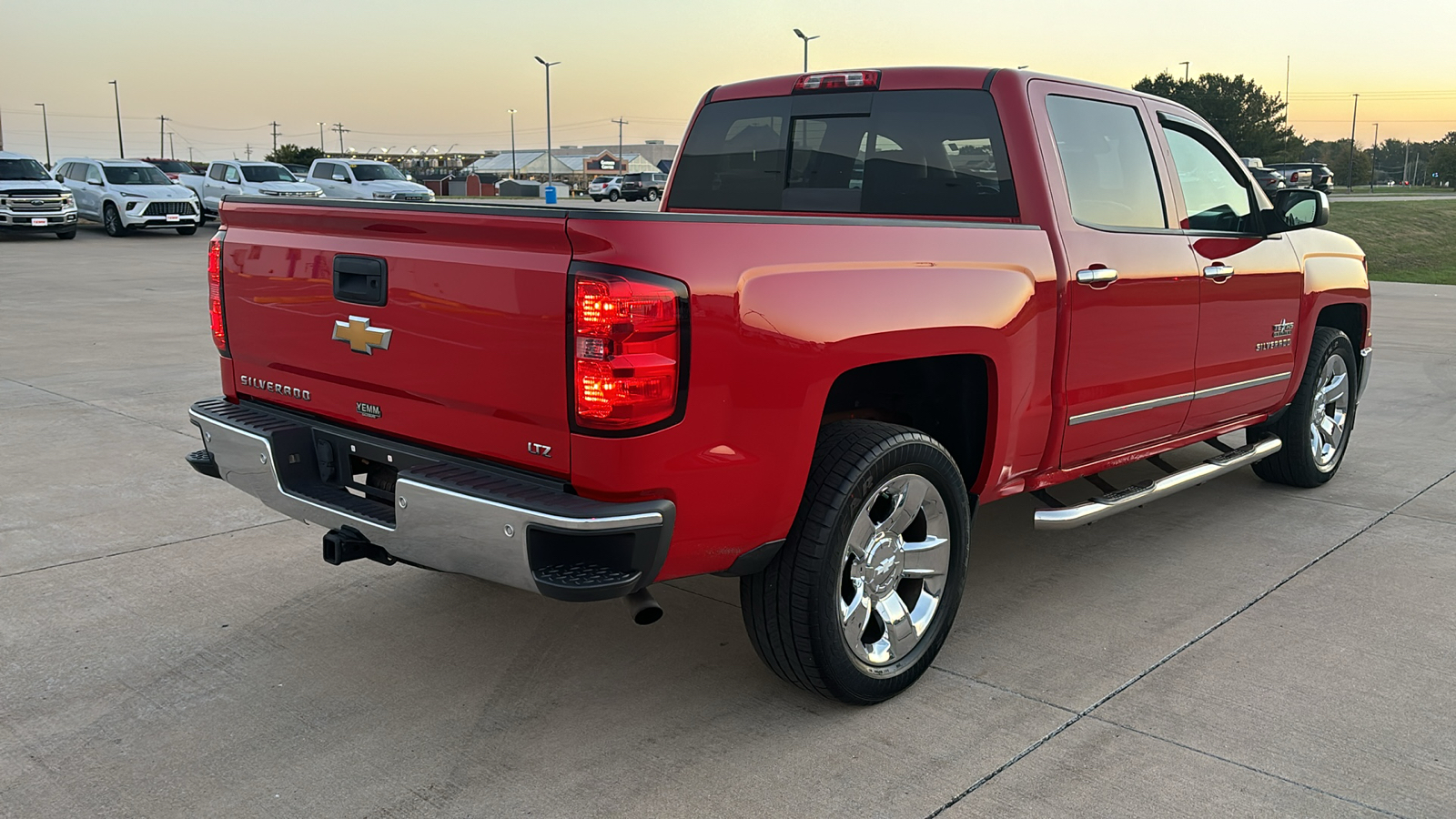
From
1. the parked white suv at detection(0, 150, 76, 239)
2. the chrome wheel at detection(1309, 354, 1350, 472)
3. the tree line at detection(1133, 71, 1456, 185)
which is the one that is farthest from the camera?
the tree line at detection(1133, 71, 1456, 185)

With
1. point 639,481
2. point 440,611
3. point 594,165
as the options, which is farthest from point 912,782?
point 594,165

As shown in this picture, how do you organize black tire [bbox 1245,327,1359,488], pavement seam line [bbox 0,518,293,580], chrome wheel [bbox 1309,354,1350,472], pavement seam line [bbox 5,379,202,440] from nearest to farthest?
pavement seam line [bbox 0,518,293,580], black tire [bbox 1245,327,1359,488], chrome wheel [bbox 1309,354,1350,472], pavement seam line [bbox 5,379,202,440]

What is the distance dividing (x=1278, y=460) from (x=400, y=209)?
4789mm

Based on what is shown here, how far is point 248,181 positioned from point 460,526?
1148 inches

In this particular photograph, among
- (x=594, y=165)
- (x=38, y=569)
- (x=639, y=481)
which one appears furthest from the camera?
(x=594, y=165)

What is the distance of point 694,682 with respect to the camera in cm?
369

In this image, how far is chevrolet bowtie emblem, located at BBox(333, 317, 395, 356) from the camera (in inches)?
128

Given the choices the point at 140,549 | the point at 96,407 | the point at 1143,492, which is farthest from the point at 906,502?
the point at 96,407

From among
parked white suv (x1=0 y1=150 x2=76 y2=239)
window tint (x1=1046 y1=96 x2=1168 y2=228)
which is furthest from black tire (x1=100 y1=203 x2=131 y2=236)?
window tint (x1=1046 y1=96 x2=1168 y2=228)

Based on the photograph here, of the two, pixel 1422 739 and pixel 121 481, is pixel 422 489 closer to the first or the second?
pixel 1422 739

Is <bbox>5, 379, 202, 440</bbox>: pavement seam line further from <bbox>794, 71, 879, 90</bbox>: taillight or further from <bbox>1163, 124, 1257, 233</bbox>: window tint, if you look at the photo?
<bbox>1163, 124, 1257, 233</bbox>: window tint

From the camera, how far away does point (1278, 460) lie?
6.05 m

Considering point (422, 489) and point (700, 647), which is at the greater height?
point (422, 489)

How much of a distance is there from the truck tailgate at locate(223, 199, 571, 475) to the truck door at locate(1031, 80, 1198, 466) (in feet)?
6.61
